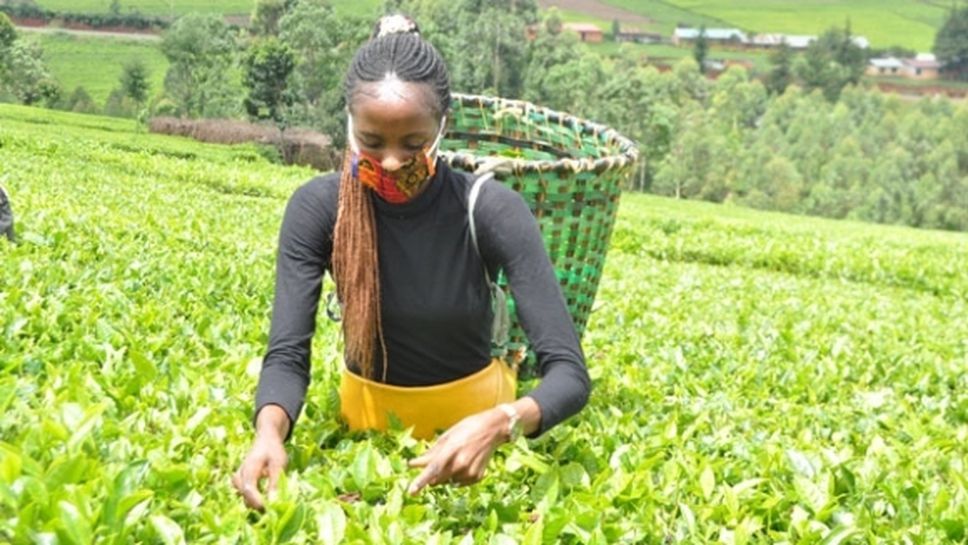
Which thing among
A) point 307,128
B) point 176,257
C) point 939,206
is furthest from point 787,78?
point 176,257

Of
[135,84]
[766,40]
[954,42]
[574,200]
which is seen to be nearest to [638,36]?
[766,40]

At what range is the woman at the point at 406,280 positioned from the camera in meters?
2.64

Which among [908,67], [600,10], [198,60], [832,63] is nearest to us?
[198,60]

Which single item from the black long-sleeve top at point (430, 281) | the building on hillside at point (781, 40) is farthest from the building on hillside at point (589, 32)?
the black long-sleeve top at point (430, 281)

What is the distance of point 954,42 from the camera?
104 m

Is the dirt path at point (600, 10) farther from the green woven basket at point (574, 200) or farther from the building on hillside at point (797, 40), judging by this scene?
the green woven basket at point (574, 200)

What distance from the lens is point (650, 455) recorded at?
325 cm

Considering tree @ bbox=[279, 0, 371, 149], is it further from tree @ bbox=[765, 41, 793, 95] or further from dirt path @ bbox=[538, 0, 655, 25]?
tree @ bbox=[765, 41, 793, 95]

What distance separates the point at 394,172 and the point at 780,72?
103 metres

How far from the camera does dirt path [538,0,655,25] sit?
343ft

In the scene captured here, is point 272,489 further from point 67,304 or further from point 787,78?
point 787,78

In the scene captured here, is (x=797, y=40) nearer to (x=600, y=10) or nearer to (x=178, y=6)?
(x=600, y=10)

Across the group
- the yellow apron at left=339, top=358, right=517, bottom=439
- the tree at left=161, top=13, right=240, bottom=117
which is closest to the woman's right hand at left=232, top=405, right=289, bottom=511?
the yellow apron at left=339, top=358, right=517, bottom=439

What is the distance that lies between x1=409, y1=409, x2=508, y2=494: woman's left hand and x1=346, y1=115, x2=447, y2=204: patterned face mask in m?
0.66
